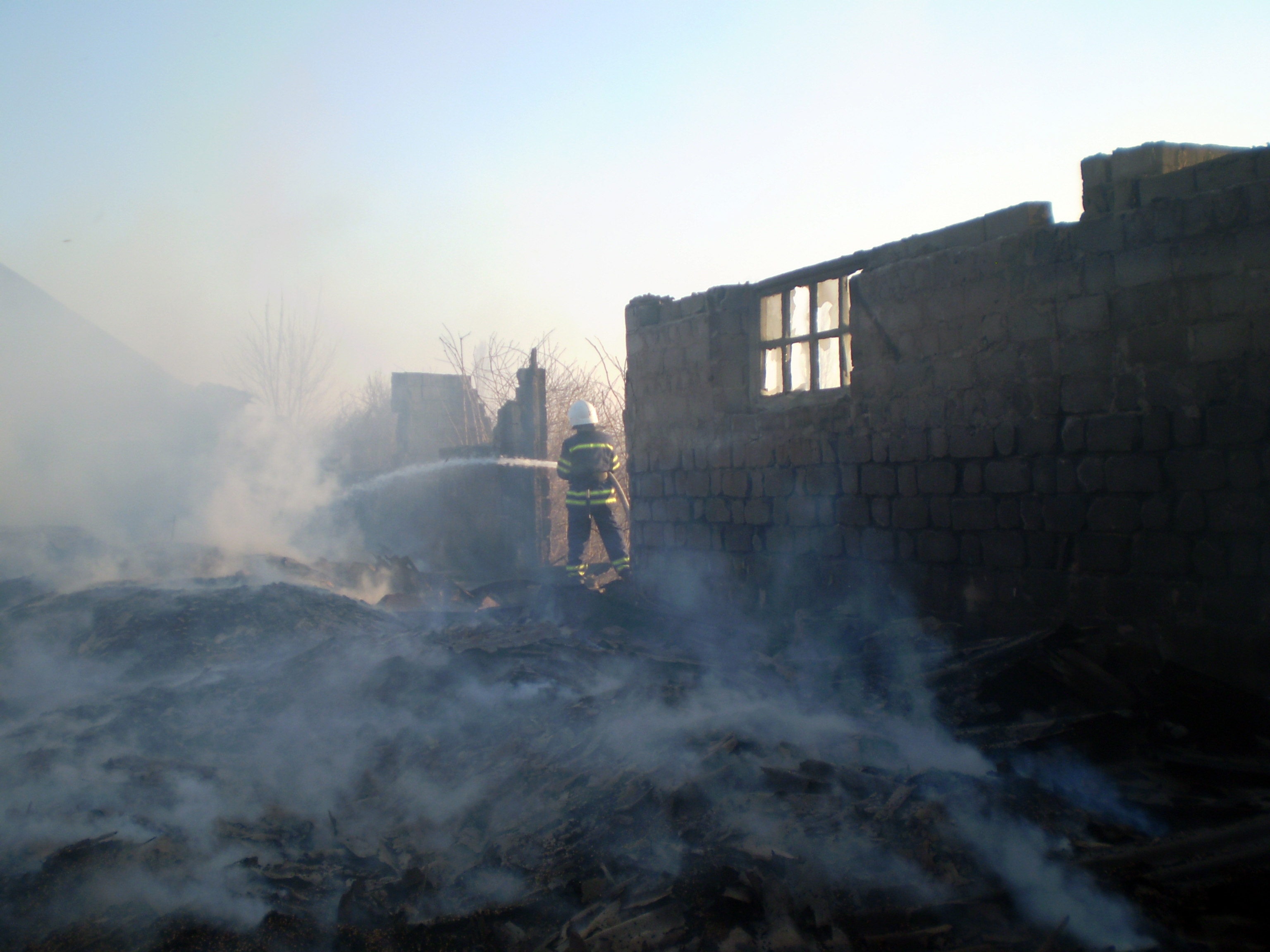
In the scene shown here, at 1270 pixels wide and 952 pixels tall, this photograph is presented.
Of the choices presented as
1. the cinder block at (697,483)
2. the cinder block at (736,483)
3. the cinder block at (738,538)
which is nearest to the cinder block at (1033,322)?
the cinder block at (736,483)

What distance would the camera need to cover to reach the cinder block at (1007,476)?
17.2ft

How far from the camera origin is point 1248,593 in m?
4.36

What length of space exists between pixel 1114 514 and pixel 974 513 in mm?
919

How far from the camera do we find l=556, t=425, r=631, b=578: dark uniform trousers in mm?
9453

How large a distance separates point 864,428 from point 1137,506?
6.84ft

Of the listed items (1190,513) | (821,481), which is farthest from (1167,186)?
(821,481)

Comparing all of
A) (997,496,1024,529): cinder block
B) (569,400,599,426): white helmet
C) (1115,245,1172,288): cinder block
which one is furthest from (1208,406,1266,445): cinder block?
(569,400,599,426): white helmet

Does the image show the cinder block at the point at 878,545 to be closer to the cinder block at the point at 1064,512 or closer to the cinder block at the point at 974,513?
the cinder block at the point at 974,513

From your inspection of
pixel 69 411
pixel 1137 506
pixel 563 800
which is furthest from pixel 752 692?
pixel 69 411

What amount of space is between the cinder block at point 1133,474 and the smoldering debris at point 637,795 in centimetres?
95

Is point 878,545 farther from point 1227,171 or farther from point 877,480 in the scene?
point 1227,171

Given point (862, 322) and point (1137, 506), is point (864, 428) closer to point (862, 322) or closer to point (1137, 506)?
point (862, 322)

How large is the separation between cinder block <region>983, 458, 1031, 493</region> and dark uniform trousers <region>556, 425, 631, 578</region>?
478 centimetres

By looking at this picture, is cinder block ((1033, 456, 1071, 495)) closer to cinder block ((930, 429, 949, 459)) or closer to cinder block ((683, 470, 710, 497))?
cinder block ((930, 429, 949, 459))
